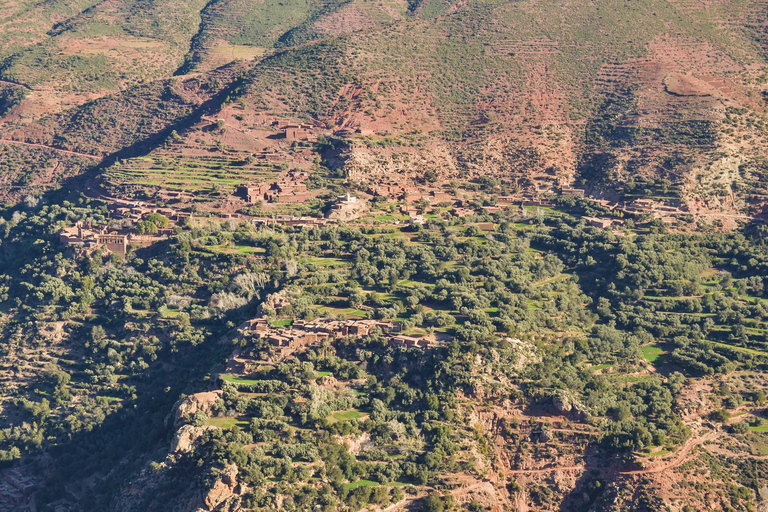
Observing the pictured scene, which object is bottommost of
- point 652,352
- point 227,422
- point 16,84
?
point 227,422

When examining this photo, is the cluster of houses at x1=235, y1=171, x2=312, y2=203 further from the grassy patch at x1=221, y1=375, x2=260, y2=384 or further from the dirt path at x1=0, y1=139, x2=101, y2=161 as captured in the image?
the grassy patch at x1=221, y1=375, x2=260, y2=384

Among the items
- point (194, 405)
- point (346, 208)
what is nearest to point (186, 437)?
point (194, 405)

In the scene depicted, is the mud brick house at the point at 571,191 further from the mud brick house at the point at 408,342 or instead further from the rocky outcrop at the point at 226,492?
the rocky outcrop at the point at 226,492

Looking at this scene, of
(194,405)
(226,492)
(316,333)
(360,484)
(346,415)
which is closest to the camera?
(226,492)

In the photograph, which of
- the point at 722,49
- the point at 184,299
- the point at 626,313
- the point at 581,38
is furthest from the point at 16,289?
the point at 722,49


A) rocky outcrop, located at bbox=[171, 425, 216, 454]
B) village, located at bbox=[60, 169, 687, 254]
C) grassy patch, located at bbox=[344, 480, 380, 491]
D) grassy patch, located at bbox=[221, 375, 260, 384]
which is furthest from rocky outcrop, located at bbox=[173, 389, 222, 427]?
village, located at bbox=[60, 169, 687, 254]

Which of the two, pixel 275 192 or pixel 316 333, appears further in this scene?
pixel 275 192

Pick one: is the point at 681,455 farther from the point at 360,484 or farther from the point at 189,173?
the point at 189,173
